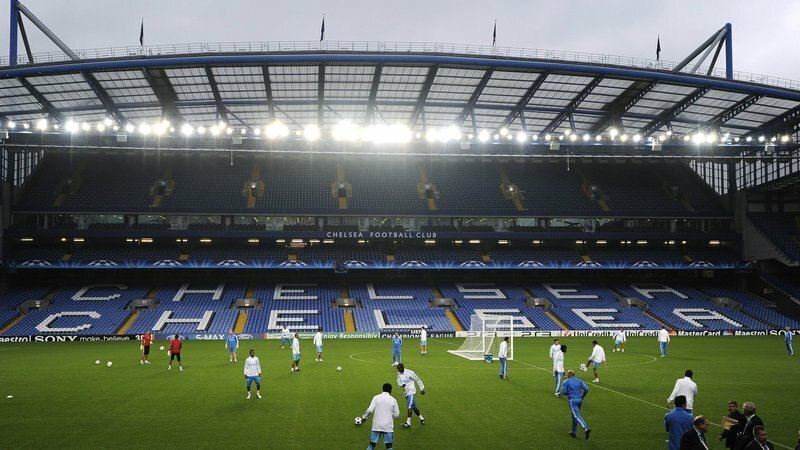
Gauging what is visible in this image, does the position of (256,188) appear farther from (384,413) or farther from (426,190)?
(384,413)

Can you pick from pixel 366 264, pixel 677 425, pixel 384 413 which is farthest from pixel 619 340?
pixel 366 264

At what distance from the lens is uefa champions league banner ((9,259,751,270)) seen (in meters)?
61.3

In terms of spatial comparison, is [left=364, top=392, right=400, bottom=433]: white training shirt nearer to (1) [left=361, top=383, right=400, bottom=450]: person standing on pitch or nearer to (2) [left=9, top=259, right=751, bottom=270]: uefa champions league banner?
(1) [left=361, top=383, right=400, bottom=450]: person standing on pitch

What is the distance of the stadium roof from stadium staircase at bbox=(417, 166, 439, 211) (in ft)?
26.8

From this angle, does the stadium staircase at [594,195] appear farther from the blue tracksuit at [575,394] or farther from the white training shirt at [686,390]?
the blue tracksuit at [575,394]

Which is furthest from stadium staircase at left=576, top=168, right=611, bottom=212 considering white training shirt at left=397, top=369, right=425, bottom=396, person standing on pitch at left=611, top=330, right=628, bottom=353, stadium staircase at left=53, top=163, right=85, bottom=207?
white training shirt at left=397, top=369, right=425, bottom=396

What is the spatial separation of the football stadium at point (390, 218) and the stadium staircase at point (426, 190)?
248mm

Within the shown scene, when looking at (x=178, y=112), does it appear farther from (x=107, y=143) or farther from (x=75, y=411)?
(x=75, y=411)

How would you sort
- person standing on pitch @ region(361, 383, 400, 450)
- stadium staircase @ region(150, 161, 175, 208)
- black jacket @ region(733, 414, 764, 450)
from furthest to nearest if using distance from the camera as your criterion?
1. stadium staircase @ region(150, 161, 175, 208)
2. person standing on pitch @ region(361, 383, 400, 450)
3. black jacket @ region(733, 414, 764, 450)

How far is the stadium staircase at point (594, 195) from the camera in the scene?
7061cm

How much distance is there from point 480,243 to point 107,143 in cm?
3850

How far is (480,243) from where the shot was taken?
7031 cm

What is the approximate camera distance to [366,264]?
65312mm

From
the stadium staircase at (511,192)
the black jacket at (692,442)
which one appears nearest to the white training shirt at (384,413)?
the black jacket at (692,442)
